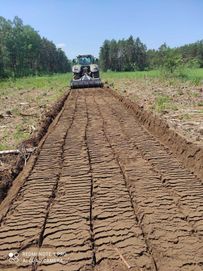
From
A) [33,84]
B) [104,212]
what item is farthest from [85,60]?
[104,212]

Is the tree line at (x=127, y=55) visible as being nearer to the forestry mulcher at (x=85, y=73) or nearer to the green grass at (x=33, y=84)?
the green grass at (x=33, y=84)

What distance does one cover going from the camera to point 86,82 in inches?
1024

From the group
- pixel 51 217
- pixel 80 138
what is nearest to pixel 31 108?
pixel 80 138

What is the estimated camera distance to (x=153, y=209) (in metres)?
4.91

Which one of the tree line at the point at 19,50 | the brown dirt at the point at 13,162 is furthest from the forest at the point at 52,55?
the brown dirt at the point at 13,162

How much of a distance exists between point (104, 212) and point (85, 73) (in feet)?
75.2

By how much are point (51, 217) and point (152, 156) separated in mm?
3247

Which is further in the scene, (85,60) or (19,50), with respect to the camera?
(19,50)

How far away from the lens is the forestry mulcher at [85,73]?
26.0 meters

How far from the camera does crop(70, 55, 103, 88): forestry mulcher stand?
26.0 m

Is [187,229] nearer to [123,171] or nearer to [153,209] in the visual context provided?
[153,209]

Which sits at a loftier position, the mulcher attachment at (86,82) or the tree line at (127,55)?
the mulcher attachment at (86,82)

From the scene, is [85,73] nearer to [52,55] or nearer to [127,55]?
[52,55]

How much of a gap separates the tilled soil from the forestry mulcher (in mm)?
17882
